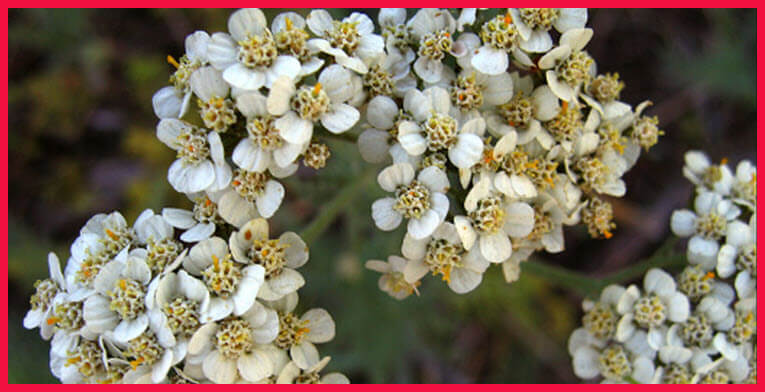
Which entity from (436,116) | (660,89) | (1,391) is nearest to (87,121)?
(1,391)

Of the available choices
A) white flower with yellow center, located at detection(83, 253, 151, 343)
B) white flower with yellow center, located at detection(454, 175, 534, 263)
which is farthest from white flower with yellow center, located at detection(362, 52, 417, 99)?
white flower with yellow center, located at detection(83, 253, 151, 343)

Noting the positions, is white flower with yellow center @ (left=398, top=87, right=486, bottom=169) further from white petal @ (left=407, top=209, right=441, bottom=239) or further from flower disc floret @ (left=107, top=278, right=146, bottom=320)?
flower disc floret @ (left=107, top=278, right=146, bottom=320)

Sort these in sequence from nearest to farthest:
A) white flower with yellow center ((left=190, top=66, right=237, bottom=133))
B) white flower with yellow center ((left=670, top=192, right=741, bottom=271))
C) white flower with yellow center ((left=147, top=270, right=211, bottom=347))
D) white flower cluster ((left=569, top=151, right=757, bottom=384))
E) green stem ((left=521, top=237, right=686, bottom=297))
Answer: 1. white flower with yellow center ((left=147, top=270, right=211, bottom=347))
2. white flower with yellow center ((left=190, top=66, right=237, bottom=133))
3. white flower cluster ((left=569, top=151, right=757, bottom=384))
4. white flower with yellow center ((left=670, top=192, right=741, bottom=271))
5. green stem ((left=521, top=237, right=686, bottom=297))

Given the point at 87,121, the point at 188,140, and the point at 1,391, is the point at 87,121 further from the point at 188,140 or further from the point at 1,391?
the point at 188,140

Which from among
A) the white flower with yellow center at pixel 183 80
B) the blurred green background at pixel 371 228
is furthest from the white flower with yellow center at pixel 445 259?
the blurred green background at pixel 371 228

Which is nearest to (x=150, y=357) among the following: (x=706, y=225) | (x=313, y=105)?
(x=313, y=105)

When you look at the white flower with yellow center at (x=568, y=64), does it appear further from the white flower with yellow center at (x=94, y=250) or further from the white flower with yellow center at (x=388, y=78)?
the white flower with yellow center at (x=94, y=250)
